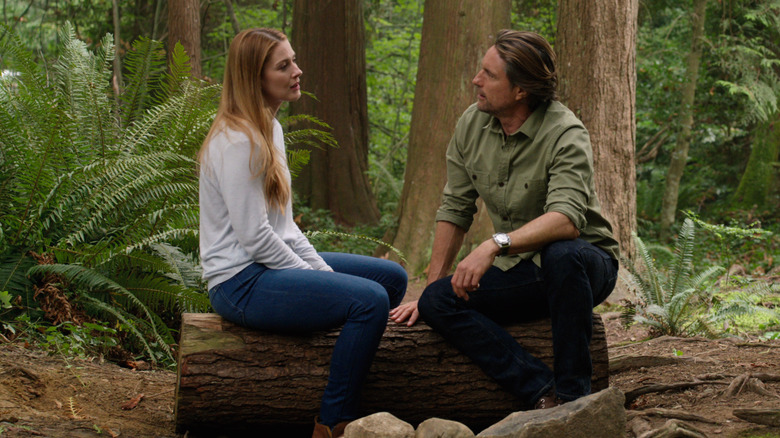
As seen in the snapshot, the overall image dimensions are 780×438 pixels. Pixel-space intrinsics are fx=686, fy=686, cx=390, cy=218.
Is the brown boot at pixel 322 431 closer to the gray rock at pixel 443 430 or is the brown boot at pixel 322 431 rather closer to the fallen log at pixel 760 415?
the gray rock at pixel 443 430

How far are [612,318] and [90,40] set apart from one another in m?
10.3

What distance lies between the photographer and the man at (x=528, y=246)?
9.62ft

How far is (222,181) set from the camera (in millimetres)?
2859

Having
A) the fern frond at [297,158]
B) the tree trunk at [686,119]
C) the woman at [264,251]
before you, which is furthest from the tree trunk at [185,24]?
the tree trunk at [686,119]

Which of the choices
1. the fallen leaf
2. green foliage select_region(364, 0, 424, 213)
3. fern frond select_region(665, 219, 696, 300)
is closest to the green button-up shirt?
the fallen leaf

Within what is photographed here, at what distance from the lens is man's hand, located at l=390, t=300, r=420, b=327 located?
3.24 meters

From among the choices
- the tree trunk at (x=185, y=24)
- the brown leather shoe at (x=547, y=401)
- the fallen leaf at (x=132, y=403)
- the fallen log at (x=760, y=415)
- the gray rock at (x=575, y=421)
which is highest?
the tree trunk at (x=185, y=24)

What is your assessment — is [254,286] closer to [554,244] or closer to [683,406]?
[554,244]

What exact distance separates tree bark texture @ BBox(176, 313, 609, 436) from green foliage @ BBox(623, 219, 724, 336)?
1.61 meters

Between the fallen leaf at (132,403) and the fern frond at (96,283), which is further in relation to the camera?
the fern frond at (96,283)

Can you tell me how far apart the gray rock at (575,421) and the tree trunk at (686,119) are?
9191mm

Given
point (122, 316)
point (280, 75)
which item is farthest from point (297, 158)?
point (280, 75)

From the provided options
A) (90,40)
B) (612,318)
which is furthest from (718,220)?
(90,40)

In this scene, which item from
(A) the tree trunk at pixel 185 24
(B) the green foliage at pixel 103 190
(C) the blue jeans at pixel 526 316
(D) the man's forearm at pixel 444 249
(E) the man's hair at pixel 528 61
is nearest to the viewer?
(C) the blue jeans at pixel 526 316
